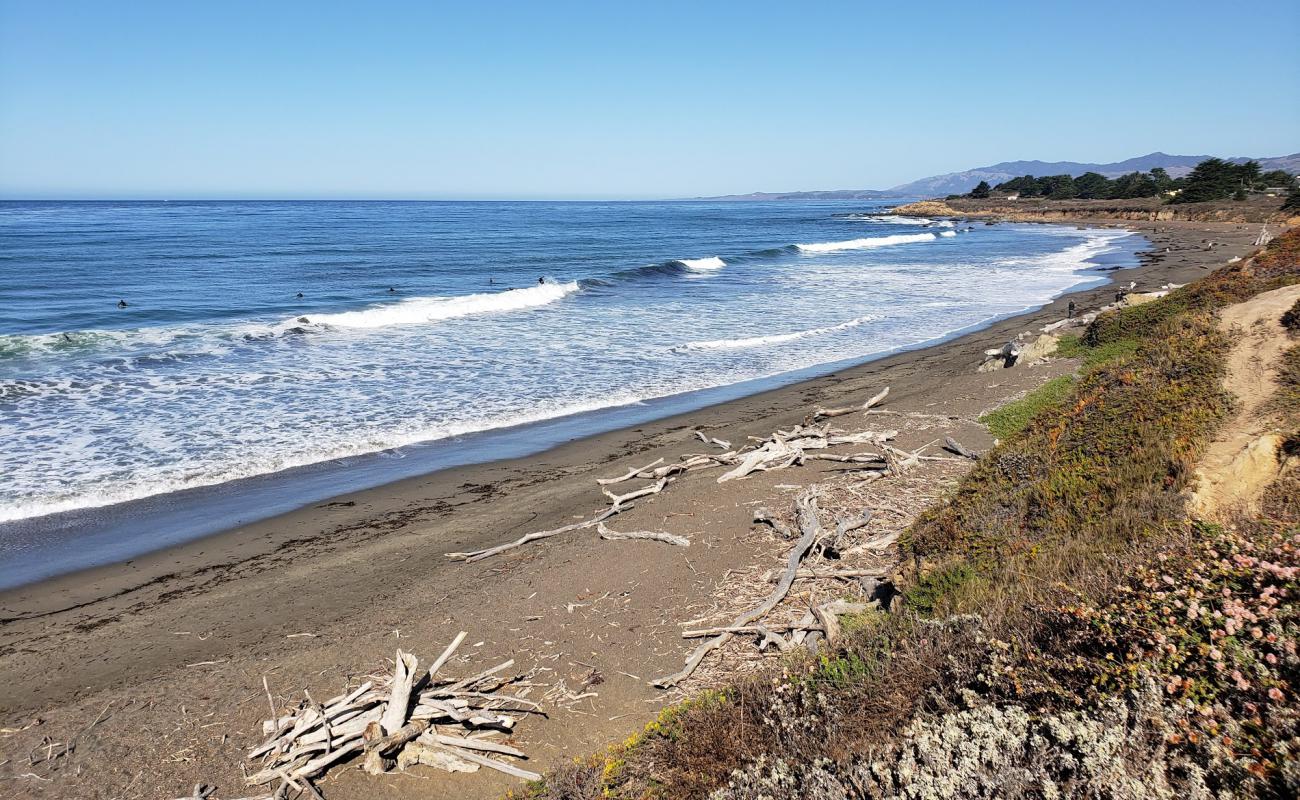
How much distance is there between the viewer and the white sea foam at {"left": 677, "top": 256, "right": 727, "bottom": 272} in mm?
44188

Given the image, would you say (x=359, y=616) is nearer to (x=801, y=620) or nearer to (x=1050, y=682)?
(x=801, y=620)

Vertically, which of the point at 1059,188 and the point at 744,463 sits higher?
the point at 1059,188

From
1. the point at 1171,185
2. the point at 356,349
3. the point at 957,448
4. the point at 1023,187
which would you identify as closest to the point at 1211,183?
the point at 1171,185

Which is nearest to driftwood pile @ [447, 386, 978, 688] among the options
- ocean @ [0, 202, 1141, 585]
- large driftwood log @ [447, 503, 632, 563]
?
large driftwood log @ [447, 503, 632, 563]

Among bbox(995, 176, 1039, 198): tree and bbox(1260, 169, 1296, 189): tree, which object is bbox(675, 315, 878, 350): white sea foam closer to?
bbox(1260, 169, 1296, 189): tree

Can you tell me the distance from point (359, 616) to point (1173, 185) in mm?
114536

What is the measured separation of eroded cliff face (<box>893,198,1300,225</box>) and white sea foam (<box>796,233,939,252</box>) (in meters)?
21.3

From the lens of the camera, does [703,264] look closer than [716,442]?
No

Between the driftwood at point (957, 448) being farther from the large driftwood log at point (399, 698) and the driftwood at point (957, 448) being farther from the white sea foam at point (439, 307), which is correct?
the white sea foam at point (439, 307)

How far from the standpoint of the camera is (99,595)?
25.6 feet

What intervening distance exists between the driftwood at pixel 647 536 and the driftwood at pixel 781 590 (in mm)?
1248

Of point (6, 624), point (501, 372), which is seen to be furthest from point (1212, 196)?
point (6, 624)

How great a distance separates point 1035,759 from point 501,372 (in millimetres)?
16172

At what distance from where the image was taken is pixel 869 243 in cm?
6712
